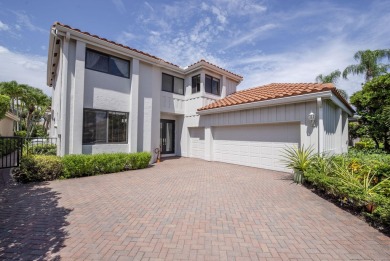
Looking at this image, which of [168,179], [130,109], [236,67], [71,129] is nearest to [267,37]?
[236,67]

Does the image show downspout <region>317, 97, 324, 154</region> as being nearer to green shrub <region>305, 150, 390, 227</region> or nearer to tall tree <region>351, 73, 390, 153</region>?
green shrub <region>305, 150, 390, 227</region>

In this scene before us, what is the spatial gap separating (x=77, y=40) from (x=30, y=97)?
22.0m

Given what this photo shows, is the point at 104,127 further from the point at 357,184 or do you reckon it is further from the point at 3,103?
the point at 357,184

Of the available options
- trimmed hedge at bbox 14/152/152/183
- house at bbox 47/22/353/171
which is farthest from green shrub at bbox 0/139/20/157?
trimmed hedge at bbox 14/152/152/183

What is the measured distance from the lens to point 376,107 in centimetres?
1164

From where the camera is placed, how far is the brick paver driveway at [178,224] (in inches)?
118

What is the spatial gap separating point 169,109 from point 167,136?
2383 millimetres

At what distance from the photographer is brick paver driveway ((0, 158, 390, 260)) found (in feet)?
9.82

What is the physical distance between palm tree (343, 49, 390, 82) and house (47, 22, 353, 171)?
9.10 meters

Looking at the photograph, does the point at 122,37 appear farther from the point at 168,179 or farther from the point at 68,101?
the point at 168,179

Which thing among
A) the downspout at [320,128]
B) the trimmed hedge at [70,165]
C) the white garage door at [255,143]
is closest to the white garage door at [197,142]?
the white garage door at [255,143]

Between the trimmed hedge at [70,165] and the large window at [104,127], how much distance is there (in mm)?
1042

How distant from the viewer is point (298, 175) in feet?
23.1

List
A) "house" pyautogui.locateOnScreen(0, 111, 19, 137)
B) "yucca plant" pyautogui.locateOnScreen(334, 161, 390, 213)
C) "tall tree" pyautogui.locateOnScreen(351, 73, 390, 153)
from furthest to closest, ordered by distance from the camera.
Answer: "house" pyautogui.locateOnScreen(0, 111, 19, 137), "tall tree" pyautogui.locateOnScreen(351, 73, 390, 153), "yucca plant" pyautogui.locateOnScreen(334, 161, 390, 213)
